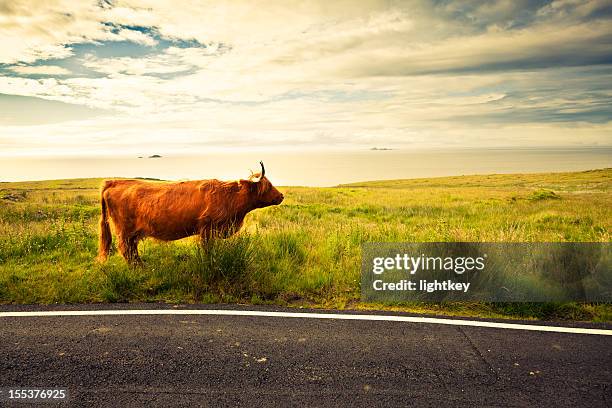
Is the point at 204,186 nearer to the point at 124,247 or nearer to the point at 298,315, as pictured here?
the point at 124,247

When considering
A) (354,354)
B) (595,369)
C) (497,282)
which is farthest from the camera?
(497,282)

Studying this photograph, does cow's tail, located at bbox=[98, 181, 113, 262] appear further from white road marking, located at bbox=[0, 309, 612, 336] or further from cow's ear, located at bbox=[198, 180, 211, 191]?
white road marking, located at bbox=[0, 309, 612, 336]

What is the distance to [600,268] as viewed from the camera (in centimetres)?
655

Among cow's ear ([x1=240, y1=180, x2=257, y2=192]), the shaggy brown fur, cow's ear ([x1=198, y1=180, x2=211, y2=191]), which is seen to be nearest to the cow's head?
cow's ear ([x1=240, y1=180, x2=257, y2=192])

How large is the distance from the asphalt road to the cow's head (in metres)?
3.27

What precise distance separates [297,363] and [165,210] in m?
4.18

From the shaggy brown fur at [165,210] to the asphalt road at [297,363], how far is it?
7.69 ft

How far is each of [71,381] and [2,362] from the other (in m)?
0.89

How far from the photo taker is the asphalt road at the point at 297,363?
3.36 metres

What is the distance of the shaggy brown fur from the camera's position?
23.4 feet

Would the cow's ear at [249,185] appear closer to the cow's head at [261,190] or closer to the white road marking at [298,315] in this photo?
the cow's head at [261,190]

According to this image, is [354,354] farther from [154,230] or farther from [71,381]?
[154,230]

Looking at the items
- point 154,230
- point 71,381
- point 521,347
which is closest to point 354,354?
point 521,347

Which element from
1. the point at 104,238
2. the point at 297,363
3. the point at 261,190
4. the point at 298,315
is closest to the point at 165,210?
the point at 104,238
